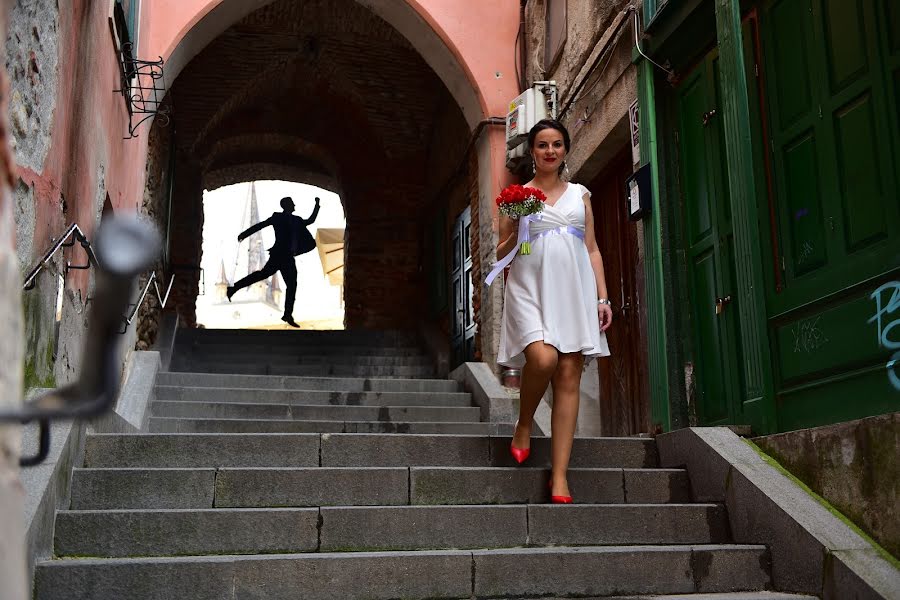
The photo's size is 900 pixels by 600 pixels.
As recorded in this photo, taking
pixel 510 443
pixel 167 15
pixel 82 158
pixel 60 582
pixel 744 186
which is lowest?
pixel 60 582

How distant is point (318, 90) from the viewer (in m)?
13.3

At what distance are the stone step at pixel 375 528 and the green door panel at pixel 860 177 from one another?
4.15 ft

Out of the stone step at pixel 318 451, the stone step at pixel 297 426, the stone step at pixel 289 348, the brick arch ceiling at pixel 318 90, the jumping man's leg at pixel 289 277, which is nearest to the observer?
the stone step at pixel 318 451

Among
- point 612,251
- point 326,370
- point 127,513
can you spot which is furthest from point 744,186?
point 326,370

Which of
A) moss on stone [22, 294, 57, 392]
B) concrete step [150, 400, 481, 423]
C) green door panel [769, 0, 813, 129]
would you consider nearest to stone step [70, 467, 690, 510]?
moss on stone [22, 294, 57, 392]

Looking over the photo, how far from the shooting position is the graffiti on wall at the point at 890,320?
3.23 metres

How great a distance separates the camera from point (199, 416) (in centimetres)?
636

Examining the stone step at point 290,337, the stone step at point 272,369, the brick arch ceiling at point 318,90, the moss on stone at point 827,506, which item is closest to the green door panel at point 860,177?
the moss on stone at point 827,506

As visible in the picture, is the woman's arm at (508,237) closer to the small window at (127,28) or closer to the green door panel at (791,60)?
the green door panel at (791,60)

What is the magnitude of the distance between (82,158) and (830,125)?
361 cm

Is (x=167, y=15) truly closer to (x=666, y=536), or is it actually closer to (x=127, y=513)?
(x=127, y=513)

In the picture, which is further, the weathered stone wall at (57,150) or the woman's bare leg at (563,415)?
the woman's bare leg at (563,415)

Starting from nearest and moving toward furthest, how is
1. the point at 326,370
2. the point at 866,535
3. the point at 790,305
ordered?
1. the point at 866,535
2. the point at 790,305
3. the point at 326,370

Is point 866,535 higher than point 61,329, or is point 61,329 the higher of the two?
point 61,329
